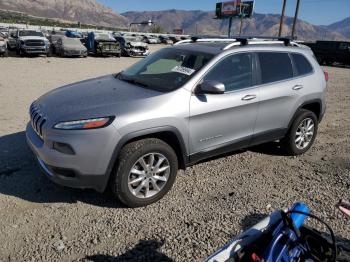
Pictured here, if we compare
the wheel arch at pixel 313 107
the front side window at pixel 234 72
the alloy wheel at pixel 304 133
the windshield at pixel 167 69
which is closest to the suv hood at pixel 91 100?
the windshield at pixel 167 69

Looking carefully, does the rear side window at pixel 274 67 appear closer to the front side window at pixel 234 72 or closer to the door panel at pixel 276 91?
the door panel at pixel 276 91

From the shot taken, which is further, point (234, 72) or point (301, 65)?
point (301, 65)

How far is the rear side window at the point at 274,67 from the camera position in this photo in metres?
4.79

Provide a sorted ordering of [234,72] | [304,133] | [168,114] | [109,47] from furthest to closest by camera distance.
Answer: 1. [109,47]
2. [304,133]
3. [234,72]
4. [168,114]

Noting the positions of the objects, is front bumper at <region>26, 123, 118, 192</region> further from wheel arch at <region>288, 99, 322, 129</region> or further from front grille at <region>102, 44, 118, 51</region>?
front grille at <region>102, 44, 118, 51</region>

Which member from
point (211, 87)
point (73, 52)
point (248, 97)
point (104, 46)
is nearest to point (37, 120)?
point (211, 87)

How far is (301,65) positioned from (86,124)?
A: 3.52 meters

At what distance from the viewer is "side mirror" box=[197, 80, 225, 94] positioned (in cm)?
393

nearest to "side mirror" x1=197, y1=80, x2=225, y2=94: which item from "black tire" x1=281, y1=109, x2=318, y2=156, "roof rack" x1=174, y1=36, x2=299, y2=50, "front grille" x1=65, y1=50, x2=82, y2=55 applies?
"roof rack" x1=174, y1=36, x2=299, y2=50

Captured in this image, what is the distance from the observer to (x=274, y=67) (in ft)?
16.3

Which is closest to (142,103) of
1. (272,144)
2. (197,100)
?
(197,100)

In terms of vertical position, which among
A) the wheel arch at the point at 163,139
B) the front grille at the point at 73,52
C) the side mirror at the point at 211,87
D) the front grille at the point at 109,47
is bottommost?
the front grille at the point at 73,52

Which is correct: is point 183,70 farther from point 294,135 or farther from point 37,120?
point 294,135

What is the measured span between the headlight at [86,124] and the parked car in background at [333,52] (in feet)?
82.3
